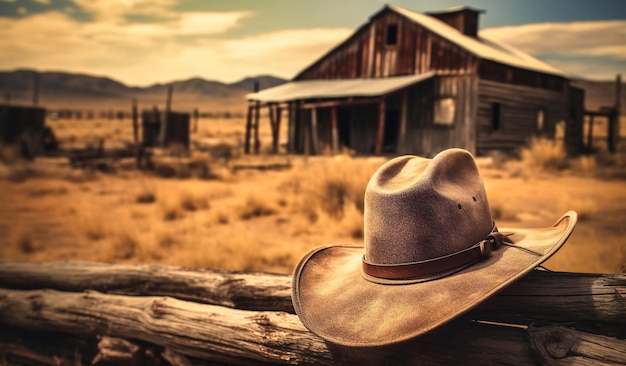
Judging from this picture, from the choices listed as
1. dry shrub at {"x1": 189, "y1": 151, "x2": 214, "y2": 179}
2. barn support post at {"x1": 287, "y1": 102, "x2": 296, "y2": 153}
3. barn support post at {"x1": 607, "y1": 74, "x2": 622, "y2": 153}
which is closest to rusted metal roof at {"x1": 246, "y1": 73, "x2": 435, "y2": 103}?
barn support post at {"x1": 287, "y1": 102, "x2": 296, "y2": 153}

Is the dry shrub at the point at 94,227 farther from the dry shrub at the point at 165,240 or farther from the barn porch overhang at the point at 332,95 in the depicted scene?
the barn porch overhang at the point at 332,95

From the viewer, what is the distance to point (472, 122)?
58.2 ft

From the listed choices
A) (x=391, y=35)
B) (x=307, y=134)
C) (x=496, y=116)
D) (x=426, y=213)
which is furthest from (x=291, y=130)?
(x=426, y=213)

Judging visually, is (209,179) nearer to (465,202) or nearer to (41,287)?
(41,287)

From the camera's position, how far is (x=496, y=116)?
19.4 metres

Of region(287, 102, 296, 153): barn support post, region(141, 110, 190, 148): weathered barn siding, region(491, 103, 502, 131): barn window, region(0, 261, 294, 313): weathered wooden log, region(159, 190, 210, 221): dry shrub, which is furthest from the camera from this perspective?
region(141, 110, 190, 148): weathered barn siding

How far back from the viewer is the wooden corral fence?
1963mm

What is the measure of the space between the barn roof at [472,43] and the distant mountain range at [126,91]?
106 meters

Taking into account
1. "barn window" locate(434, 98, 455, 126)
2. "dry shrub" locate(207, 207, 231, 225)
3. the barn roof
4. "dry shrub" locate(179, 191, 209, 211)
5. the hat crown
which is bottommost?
"dry shrub" locate(207, 207, 231, 225)

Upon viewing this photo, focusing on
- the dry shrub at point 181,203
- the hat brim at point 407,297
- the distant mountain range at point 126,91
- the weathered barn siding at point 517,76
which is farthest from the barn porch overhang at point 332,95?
the distant mountain range at point 126,91

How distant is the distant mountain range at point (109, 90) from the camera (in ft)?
429

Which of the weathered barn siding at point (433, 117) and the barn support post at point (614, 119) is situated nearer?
the weathered barn siding at point (433, 117)

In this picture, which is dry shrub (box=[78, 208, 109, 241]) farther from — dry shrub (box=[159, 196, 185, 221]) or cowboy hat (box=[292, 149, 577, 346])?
cowboy hat (box=[292, 149, 577, 346])

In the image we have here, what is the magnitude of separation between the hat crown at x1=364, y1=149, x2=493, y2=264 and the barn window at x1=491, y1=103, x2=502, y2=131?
17593mm
